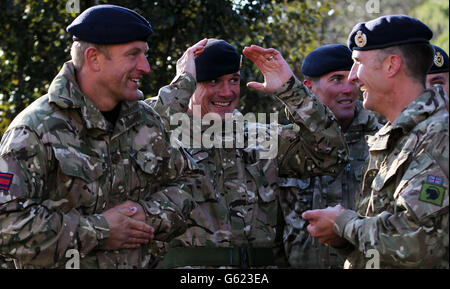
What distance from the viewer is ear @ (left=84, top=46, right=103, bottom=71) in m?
4.20

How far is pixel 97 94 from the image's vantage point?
13.9ft

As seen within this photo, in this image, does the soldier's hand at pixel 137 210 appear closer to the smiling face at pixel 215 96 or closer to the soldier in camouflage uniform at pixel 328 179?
the smiling face at pixel 215 96

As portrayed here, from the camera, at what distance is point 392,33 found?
4.15 meters

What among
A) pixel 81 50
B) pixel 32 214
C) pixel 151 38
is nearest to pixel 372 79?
pixel 81 50

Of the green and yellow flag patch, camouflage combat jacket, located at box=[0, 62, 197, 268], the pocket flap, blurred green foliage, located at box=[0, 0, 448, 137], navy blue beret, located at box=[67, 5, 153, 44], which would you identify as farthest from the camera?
blurred green foliage, located at box=[0, 0, 448, 137]

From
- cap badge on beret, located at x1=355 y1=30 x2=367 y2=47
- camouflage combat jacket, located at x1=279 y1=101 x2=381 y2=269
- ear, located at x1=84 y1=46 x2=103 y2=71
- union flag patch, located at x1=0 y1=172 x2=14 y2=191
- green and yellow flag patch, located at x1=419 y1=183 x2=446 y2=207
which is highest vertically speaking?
cap badge on beret, located at x1=355 y1=30 x2=367 y2=47

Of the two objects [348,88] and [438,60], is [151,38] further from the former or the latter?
[438,60]

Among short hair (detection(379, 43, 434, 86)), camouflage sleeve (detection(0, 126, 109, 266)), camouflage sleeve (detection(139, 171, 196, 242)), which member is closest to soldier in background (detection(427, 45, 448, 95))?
short hair (detection(379, 43, 434, 86))

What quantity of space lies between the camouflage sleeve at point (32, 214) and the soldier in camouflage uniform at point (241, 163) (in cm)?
108

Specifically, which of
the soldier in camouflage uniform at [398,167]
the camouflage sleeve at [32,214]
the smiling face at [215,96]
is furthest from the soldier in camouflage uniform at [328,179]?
the camouflage sleeve at [32,214]

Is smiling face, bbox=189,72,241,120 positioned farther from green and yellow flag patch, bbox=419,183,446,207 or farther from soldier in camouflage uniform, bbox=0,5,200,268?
green and yellow flag patch, bbox=419,183,446,207

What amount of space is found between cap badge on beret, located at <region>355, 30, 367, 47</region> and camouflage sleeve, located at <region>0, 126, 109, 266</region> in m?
1.77
